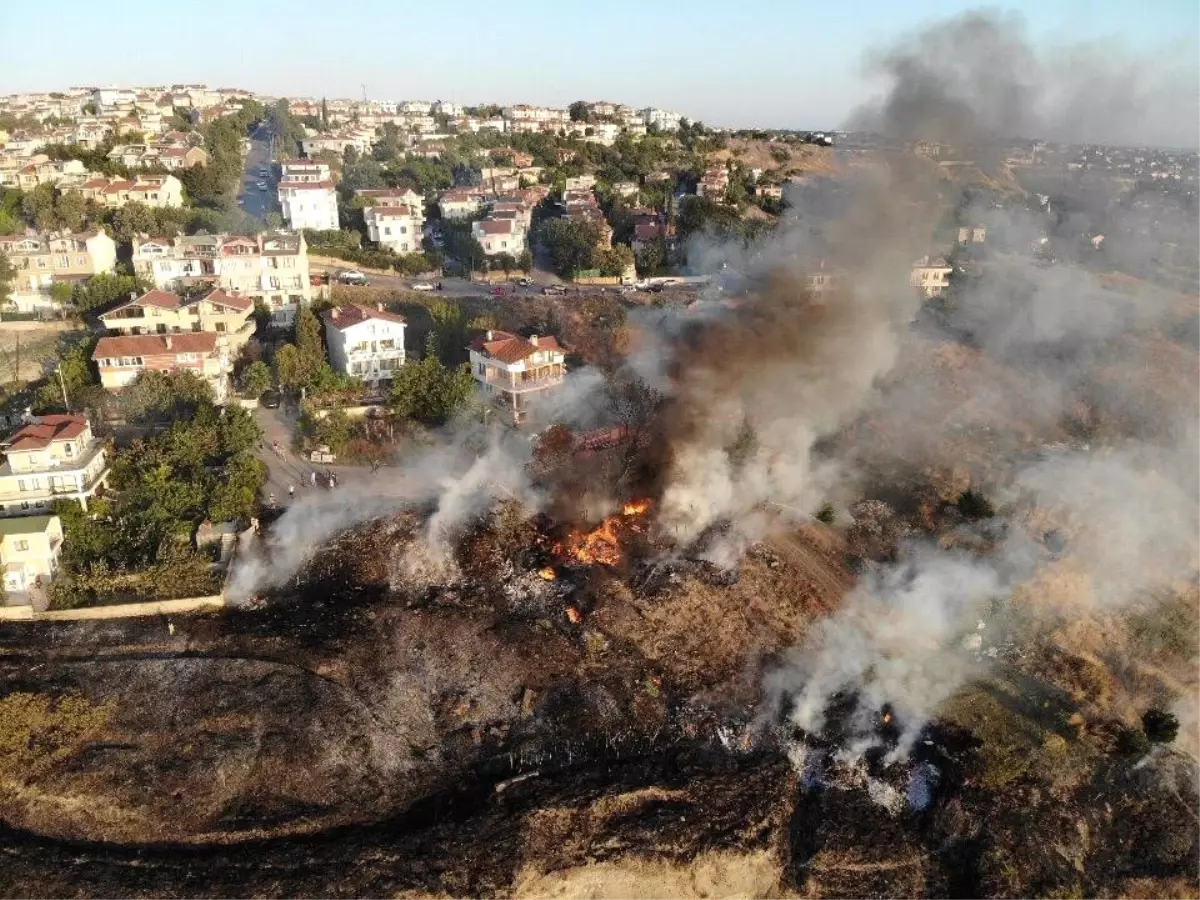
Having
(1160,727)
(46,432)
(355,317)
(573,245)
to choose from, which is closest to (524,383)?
(355,317)

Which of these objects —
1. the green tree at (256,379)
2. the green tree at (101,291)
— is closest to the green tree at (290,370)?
the green tree at (256,379)

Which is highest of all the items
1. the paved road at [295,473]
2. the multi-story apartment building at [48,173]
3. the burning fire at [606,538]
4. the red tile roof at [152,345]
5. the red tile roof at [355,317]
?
the multi-story apartment building at [48,173]

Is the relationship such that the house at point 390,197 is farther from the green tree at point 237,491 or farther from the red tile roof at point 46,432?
the green tree at point 237,491

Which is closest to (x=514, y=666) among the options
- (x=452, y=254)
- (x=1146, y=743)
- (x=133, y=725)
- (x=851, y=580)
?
(x=133, y=725)

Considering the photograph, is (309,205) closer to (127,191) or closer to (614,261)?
(127,191)

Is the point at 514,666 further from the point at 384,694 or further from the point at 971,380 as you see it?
the point at 971,380

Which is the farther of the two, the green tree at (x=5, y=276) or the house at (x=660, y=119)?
the house at (x=660, y=119)

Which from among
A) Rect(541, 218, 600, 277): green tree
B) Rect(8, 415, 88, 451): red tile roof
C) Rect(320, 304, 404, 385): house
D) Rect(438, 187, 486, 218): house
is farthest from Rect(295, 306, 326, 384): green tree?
Rect(438, 187, 486, 218): house
